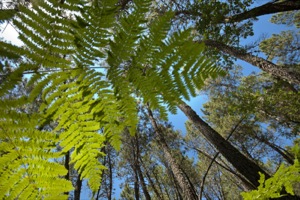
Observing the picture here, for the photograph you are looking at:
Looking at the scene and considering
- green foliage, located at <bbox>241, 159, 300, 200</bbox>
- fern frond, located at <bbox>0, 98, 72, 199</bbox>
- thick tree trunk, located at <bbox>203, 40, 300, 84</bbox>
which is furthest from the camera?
thick tree trunk, located at <bbox>203, 40, 300, 84</bbox>

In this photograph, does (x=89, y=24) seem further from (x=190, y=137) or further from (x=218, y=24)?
(x=190, y=137)

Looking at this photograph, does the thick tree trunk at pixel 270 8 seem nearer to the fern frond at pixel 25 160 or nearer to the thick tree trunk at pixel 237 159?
the thick tree trunk at pixel 237 159

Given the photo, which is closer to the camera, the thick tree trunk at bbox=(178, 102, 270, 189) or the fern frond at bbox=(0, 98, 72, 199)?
the fern frond at bbox=(0, 98, 72, 199)

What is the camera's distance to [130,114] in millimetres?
1307

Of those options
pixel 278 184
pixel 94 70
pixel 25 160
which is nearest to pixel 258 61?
pixel 278 184

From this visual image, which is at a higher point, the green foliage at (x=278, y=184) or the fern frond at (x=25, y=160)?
the fern frond at (x=25, y=160)

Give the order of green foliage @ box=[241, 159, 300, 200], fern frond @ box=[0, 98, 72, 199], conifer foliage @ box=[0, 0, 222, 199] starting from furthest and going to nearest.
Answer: green foliage @ box=[241, 159, 300, 200] → conifer foliage @ box=[0, 0, 222, 199] → fern frond @ box=[0, 98, 72, 199]

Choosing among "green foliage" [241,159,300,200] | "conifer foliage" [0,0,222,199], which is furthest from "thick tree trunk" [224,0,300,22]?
"conifer foliage" [0,0,222,199]

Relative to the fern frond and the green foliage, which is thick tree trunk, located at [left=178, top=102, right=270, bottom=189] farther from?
the fern frond

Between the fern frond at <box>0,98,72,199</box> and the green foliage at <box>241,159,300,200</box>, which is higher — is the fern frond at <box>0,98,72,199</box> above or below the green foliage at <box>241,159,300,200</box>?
above

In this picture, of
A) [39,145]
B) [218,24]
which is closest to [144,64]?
[39,145]

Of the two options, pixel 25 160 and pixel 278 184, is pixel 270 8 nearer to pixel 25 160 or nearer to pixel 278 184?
pixel 278 184

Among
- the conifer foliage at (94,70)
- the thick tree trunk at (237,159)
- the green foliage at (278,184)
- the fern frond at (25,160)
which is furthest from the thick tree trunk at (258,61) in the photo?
the fern frond at (25,160)

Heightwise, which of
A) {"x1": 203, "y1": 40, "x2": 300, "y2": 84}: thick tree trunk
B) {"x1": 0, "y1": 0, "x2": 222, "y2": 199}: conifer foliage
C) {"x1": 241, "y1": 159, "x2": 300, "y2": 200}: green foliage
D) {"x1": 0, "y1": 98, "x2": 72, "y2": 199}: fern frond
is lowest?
{"x1": 241, "y1": 159, "x2": 300, "y2": 200}: green foliage
